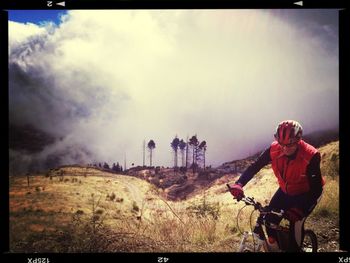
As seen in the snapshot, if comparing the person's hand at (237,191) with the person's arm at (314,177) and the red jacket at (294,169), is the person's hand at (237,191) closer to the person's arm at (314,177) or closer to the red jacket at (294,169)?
the red jacket at (294,169)

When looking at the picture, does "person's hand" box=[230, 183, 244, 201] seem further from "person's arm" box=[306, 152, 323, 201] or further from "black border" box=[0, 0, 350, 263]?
"person's arm" box=[306, 152, 323, 201]

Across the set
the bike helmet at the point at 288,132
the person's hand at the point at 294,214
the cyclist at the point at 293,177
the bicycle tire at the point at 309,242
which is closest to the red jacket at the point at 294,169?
the cyclist at the point at 293,177

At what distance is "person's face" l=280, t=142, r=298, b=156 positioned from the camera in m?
8.22

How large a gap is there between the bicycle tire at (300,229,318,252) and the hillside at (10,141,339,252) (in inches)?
4.9

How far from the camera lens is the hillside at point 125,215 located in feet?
27.2

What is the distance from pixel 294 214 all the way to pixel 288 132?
54.5 inches

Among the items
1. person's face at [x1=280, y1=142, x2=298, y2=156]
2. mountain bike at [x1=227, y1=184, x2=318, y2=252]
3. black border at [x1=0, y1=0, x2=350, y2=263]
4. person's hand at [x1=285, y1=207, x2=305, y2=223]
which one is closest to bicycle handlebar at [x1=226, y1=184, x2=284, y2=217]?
mountain bike at [x1=227, y1=184, x2=318, y2=252]

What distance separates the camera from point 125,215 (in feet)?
27.7

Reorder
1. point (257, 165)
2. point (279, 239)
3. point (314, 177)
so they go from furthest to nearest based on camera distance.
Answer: point (257, 165) < point (279, 239) < point (314, 177)

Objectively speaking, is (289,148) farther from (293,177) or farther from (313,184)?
(313,184)
